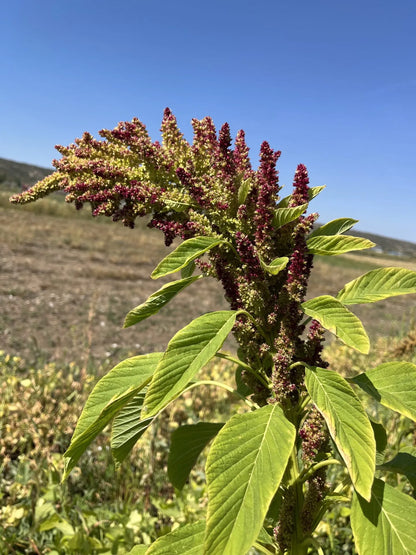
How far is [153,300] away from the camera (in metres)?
0.99

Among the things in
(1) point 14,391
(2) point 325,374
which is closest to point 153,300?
(2) point 325,374

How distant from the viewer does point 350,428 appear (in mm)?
789

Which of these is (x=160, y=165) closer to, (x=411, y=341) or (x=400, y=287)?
(x=400, y=287)

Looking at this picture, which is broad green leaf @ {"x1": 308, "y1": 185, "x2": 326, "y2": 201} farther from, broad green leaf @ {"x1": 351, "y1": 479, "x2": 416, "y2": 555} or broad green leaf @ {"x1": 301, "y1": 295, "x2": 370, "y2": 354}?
broad green leaf @ {"x1": 351, "y1": 479, "x2": 416, "y2": 555}

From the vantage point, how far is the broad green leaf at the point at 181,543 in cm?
101

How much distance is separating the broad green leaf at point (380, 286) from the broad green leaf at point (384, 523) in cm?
41

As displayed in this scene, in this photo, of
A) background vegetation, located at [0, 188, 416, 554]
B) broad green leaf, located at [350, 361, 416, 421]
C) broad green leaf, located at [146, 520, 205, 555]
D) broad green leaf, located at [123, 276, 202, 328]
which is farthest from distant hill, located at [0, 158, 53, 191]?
broad green leaf, located at [350, 361, 416, 421]

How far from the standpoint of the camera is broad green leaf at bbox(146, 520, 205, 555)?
1.01 metres

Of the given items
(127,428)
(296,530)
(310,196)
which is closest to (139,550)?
(127,428)

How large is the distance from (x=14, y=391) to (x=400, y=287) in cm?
311

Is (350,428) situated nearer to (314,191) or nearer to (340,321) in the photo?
(340,321)

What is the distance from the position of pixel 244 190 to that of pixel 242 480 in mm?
599

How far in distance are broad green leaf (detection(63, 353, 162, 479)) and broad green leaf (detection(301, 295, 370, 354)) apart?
0.40 m

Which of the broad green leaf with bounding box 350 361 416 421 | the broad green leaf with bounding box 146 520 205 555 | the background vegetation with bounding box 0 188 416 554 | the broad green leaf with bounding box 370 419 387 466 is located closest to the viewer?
the broad green leaf with bounding box 350 361 416 421
